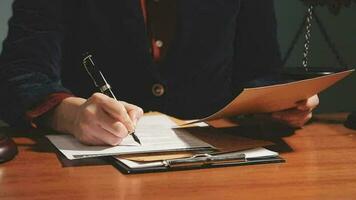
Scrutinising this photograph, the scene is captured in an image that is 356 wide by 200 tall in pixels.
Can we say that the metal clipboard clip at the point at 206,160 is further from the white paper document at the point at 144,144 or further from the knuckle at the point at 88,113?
the knuckle at the point at 88,113

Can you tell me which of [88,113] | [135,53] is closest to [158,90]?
[135,53]

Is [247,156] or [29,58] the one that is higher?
[29,58]

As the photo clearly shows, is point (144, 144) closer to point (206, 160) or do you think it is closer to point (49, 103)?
point (206, 160)

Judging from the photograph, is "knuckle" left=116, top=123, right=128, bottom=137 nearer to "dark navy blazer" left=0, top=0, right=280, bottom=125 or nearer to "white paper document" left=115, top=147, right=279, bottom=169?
"white paper document" left=115, top=147, right=279, bottom=169

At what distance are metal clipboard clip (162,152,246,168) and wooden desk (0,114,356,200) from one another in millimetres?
17

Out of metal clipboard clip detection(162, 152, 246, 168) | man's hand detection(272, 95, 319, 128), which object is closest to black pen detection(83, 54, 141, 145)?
metal clipboard clip detection(162, 152, 246, 168)

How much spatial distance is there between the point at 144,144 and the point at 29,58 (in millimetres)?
345

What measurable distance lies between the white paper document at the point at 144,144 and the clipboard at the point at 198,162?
0.03m

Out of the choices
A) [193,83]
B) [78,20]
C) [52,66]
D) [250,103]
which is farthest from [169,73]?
[250,103]

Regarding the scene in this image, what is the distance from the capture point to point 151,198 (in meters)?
0.68

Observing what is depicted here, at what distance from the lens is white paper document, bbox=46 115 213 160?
0.85m

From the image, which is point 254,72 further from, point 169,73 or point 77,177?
point 77,177

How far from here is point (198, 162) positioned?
82 centimetres

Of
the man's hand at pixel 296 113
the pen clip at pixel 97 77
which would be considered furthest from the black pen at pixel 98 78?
the man's hand at pixel 296 113
